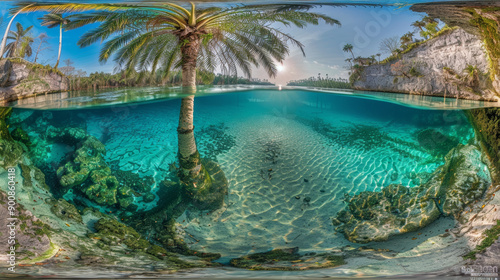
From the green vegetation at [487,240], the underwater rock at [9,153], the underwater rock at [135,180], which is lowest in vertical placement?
the green vegetation at [487,240]

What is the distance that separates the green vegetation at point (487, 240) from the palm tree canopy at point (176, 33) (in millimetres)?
1653

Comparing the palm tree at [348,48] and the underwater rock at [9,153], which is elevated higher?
the palm tree at [348,48]

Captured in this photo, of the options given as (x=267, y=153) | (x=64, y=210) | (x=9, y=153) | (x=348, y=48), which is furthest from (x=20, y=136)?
(x=348, y=48)

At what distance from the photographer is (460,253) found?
146 cm

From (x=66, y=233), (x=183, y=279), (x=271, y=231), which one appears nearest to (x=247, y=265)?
(x=271, y=231)

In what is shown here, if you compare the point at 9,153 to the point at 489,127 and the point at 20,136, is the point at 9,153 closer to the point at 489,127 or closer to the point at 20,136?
the point at 20,136

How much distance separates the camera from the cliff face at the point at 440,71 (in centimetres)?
156

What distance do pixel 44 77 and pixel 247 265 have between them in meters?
1.66

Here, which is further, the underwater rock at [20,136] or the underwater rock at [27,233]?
the underwater rock at [20,136]

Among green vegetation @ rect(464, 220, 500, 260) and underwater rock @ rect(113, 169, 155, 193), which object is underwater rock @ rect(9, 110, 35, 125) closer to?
underwater rock @ rect(113, 169, 155, 193)

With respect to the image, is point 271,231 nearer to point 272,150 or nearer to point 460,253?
point 272,150

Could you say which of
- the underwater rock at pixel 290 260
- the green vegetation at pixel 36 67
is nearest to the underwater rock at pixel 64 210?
the green vegetation at pixel 36 67

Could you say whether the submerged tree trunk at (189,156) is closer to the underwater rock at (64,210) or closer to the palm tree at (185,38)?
the palm tree at (185,38)

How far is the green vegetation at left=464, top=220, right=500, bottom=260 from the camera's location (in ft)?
4.85
